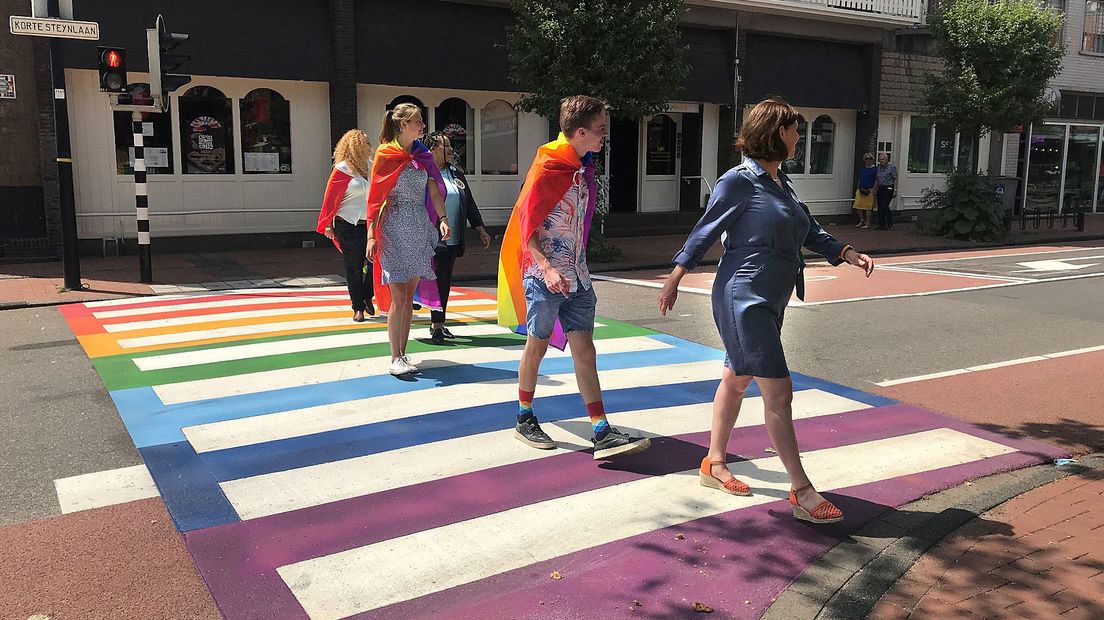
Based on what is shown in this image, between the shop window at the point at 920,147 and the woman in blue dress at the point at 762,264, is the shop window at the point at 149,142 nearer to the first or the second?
the woman in blue dress at the point at 762,264

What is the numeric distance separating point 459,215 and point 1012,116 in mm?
16553

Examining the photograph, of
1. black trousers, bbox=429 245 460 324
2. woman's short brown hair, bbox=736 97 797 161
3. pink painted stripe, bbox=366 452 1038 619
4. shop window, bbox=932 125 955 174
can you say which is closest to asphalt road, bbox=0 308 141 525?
pink painted stripe, bbox=366 452 1038 619

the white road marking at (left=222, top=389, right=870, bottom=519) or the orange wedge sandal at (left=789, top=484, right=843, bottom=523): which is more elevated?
the orange wedge sandal at (left=789, top=484, right=843, bottom=523)

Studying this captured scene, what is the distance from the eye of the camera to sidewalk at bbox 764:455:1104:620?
3.50 m

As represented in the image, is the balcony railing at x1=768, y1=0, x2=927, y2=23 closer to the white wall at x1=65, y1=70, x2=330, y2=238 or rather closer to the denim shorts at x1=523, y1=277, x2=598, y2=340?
the white wall at x1=65, y1=70, x2=330, y2=238

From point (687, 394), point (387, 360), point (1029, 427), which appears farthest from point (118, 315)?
point (1029, 427)

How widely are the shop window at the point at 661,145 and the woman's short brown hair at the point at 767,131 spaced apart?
56.6ft

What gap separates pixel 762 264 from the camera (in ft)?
13.8

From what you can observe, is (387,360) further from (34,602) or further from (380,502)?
(34,602)

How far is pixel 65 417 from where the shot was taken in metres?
5.89

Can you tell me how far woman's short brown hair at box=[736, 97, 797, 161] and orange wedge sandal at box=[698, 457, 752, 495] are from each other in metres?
1.58

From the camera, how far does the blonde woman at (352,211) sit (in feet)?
27.9

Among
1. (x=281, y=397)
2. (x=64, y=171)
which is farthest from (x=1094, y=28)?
(x=281, y=397)

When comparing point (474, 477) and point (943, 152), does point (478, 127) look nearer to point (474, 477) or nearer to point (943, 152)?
point (474, 477)
